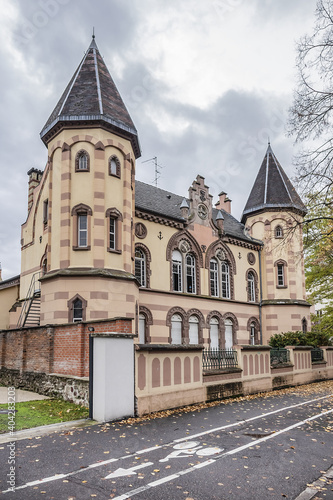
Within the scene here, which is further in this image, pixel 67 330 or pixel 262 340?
pixel 262 340

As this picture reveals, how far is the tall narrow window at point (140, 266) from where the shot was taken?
23828 millimetres

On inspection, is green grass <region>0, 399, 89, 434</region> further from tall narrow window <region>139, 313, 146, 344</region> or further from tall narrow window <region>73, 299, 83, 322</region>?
tall narrow window <region>139, 313, 146, 344</region>

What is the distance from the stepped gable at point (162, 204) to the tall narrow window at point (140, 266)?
8.33 feet

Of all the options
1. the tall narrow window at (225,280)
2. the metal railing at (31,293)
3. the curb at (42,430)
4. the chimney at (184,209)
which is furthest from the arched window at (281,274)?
the curb at (42,430)

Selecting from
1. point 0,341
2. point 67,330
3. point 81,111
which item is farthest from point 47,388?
point 81,111

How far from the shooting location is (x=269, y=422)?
432 inches

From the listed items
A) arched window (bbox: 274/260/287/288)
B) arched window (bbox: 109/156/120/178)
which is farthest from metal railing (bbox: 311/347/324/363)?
arched window (bbox: 109/156/120/178)

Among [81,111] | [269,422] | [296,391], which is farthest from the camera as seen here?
[81,111]

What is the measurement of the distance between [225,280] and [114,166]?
13.2 m

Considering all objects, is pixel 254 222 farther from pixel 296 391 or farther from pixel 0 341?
pixel 0 341

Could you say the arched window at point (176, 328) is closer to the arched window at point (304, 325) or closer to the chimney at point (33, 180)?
the arched window at point (304, 325)

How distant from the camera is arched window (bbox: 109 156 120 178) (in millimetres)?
20263

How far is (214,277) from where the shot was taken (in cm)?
2905

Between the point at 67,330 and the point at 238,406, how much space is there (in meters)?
6.20
